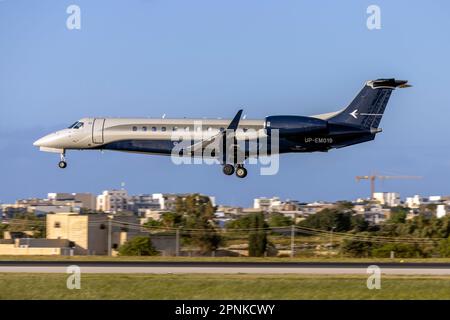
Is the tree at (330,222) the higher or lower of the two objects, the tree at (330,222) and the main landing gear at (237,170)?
the lower

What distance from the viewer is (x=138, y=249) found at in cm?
5081

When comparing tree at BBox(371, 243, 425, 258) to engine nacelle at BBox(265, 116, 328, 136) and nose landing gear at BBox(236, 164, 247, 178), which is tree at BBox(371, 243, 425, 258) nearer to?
engine nacelle at BBox(265, 116, 328, 136)

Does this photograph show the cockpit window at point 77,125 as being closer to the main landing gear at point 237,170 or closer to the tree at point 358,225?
the main landing gear at point 237,170

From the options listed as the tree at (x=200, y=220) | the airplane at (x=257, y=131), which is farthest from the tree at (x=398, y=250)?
the tree at (x=200, y=220)

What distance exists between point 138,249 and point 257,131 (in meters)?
10.6

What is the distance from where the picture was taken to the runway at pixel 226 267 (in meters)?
31.9

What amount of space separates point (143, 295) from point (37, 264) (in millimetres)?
9676

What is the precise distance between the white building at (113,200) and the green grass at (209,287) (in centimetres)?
13808

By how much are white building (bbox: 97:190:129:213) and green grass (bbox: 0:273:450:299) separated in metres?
138

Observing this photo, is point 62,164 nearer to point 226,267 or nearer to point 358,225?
point 226,267

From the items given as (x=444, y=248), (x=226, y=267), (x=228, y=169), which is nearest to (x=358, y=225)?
(x=444, y=248)
